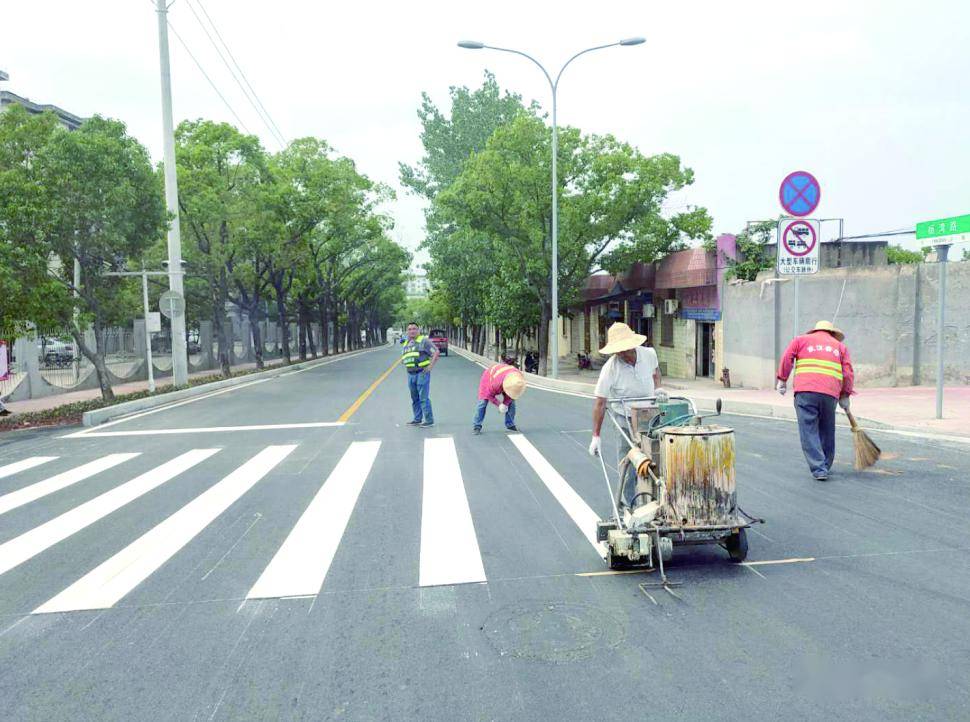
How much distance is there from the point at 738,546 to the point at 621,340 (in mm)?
1747

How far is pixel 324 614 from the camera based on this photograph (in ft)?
14.5

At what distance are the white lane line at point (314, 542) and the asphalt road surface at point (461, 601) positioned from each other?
0.03 meters

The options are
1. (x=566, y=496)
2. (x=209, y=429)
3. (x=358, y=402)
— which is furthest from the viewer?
(x=358, y=402)

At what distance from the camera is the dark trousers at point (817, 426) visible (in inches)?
307

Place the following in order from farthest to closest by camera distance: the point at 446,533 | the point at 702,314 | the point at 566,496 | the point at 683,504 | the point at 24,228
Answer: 1. the point at 702,314
2. the point at 24,228
3. the point at 566,496
4. the point at 446,533
5. the point at 683,504

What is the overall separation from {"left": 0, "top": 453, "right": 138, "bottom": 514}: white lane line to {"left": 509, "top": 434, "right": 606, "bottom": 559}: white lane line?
18.0 ft

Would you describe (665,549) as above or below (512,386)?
below

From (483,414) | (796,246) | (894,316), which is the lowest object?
(483,414)

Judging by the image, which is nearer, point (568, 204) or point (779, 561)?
point (779, 561)

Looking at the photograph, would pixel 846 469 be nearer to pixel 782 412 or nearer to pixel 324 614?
pixel 782 412

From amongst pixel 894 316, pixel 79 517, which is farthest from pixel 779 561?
pixel 894 316

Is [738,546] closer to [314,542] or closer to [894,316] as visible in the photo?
[314,542]

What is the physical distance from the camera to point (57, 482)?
28.4 ft

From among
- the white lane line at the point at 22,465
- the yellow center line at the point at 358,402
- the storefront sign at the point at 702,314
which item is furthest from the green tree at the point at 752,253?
the white lane line at the point at 22,465
